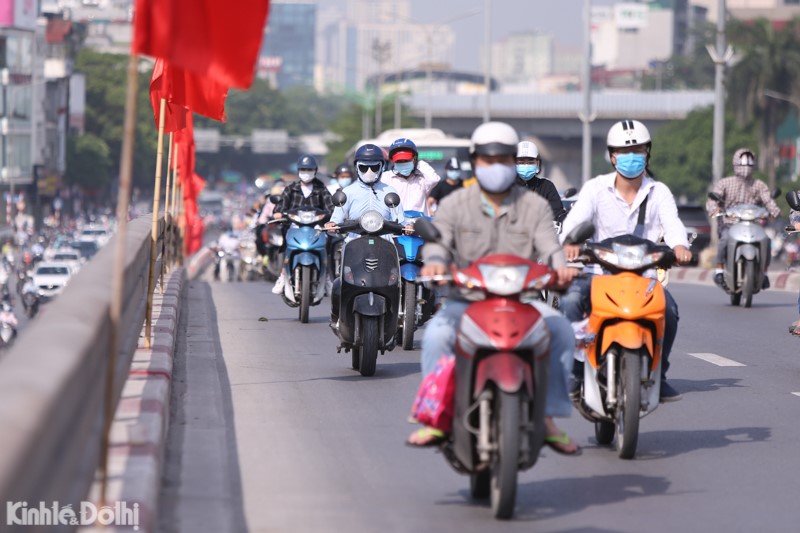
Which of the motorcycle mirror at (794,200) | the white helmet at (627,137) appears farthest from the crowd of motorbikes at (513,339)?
the motorcycle mirror at (794,200)

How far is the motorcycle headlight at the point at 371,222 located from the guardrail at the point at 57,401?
4737 millimetres

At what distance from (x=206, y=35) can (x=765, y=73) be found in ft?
265

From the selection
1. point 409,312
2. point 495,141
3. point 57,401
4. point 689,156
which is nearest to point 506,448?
point 495,141

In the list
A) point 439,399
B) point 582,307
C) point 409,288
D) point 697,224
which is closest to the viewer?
point 439,399

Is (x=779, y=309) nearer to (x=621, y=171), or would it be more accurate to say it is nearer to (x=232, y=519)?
(x=621, y=171)

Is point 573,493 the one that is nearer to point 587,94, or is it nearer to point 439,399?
point 439,399

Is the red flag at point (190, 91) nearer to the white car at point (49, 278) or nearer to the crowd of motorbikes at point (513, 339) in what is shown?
the crowd of motorbikes at point (513, 339)

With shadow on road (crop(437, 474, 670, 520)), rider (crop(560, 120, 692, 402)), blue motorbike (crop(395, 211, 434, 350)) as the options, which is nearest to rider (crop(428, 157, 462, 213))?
blue motorbike (crop(395, 211, 434, 350))

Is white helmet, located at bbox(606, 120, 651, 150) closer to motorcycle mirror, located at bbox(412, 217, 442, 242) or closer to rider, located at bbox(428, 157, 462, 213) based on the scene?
motorcycle mirror, located at bbox(412, 217, 442, 242)

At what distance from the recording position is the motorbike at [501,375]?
7.18m

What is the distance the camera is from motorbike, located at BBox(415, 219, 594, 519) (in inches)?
283

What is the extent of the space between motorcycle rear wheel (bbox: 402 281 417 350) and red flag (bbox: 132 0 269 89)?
743 cm

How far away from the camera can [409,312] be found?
15133 millimetres

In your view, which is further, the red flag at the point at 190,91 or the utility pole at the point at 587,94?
the utility pole at the point at 587,94
